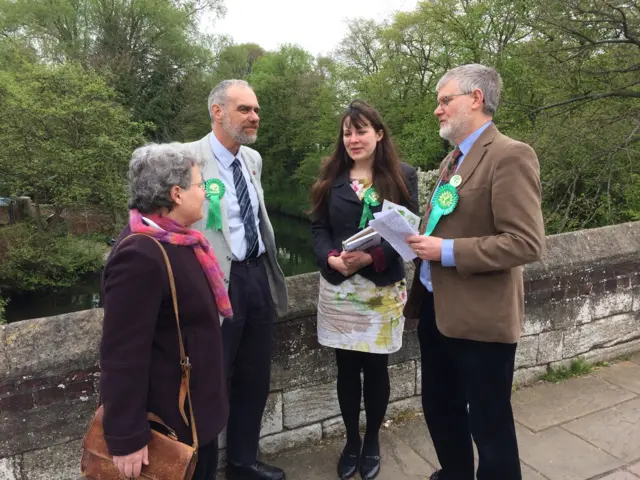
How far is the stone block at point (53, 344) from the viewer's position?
7.06 ft

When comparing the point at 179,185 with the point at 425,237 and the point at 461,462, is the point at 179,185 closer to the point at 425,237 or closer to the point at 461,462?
the point at 425,237

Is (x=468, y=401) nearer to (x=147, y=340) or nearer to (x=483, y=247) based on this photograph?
(x=483, y=247)

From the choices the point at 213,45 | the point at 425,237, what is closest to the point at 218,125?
the point at 425,237

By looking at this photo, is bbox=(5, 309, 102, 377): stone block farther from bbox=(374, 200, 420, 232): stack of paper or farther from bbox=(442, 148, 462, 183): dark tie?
bbox=(442, 148, 462, 183): dark tie

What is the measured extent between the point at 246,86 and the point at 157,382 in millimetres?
1590

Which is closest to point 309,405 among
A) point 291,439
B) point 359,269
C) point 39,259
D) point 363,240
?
point 291,439

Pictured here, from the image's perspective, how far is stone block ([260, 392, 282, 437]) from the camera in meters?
2.87

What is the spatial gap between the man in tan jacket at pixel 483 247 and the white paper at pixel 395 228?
63 millimetres

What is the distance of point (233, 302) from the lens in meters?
2.45

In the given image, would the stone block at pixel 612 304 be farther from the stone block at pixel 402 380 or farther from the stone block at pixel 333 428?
the stone block at pixel 333 428

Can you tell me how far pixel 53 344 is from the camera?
224cm

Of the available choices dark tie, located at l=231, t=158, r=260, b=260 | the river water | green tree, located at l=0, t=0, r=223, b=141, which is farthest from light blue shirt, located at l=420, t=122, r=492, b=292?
green tree, located at l=0, t=0, r=223, b=141

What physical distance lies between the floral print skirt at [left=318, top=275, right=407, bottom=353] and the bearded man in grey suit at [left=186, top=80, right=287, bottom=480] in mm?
317

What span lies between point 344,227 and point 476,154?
86 centimetres
